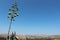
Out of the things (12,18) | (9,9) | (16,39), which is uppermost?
(9,9)

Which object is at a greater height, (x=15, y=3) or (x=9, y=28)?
(x=15, y=3)

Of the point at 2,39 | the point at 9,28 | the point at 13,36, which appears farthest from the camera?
the point at 2,39

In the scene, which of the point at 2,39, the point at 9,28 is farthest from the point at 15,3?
the point at 2,39

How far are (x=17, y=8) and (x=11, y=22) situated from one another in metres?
4.67

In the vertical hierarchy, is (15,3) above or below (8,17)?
above

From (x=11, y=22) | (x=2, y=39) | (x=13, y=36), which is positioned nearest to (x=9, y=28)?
(x=11, y=22)

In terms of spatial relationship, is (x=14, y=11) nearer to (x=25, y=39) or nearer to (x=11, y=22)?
(x=11, y=22)

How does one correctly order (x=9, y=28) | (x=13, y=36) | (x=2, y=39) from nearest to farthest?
(x=9, y=28), (x=13, y=36), (x=2, y=39)

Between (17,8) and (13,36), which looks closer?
(17,8)

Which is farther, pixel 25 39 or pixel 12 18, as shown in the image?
pixel 25 39

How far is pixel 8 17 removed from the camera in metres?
45.7

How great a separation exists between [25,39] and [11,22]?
2382 centimetres

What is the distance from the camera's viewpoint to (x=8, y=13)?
4625 centimetres

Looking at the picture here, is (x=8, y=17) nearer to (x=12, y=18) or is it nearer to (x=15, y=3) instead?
(x=12, y=18)
